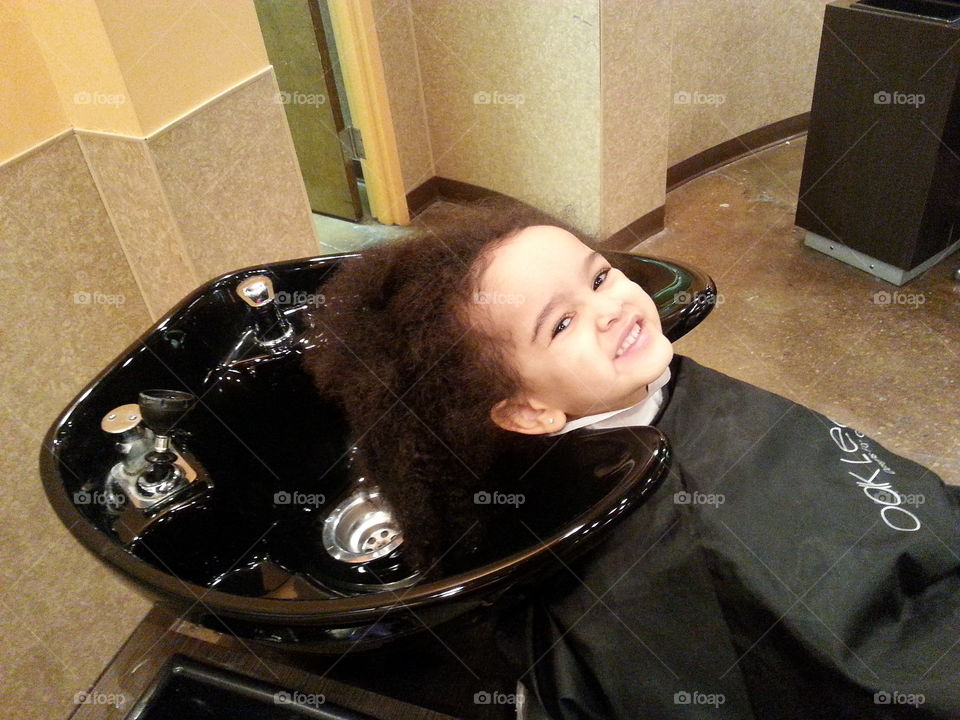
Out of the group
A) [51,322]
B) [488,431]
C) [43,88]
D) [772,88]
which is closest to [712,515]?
[488,431]

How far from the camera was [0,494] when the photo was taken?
4.32ft

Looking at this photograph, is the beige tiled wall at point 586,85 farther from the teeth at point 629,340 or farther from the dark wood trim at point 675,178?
the teeth at point 629,340

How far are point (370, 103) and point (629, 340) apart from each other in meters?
2.18

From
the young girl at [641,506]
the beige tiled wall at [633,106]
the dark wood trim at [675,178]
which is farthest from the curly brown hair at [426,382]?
the dark wood trim at [675,178]

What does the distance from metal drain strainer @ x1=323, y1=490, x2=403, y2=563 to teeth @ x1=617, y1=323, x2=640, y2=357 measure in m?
0.40

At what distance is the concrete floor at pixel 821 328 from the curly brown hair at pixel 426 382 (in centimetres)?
140

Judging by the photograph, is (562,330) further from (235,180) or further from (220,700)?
(235,180)

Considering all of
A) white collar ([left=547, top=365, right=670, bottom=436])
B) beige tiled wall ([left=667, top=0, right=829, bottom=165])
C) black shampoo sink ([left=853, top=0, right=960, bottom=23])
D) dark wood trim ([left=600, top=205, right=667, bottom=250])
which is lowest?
dark wood trim ([left=600, top=205, right=667, bottom=250])

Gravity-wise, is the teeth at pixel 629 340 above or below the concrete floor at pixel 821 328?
above

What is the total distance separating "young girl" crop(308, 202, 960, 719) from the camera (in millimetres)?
937

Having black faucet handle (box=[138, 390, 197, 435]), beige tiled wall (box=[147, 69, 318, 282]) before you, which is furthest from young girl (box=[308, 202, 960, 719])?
beige tiled wall (box=[147, 69, 318, 282])

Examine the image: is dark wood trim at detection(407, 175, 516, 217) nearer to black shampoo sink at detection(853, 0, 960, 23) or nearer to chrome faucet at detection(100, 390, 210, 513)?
black shampoo sink at detection(853, 0, 960, 23)

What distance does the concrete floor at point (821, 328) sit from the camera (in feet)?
7.16

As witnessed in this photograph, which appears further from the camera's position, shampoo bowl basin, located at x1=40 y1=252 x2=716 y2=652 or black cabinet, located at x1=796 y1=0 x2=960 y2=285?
black cabinet, located at x1=796 y1=0 x2=960 y2=285
